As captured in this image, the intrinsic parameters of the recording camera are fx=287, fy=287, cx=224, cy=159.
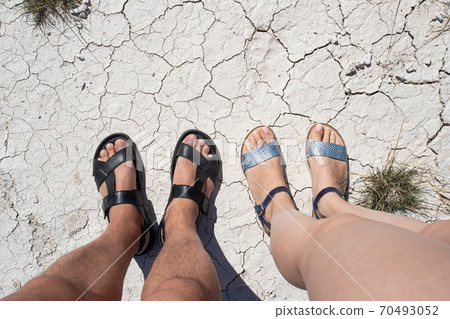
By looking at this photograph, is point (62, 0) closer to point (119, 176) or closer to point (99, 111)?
point (99, 111)

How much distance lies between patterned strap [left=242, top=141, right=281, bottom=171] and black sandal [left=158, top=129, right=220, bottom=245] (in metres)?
0.20

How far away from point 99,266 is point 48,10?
179cm

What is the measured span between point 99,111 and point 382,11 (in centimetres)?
206

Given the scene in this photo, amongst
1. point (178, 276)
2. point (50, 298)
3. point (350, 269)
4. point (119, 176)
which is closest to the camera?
point (350, 269)

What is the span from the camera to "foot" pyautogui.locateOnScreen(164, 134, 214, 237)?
1781 mm

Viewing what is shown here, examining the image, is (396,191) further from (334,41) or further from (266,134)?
(334,41)

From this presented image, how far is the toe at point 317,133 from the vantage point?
1.91 m

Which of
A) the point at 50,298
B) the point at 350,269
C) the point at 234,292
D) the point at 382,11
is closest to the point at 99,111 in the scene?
the point at 50,298

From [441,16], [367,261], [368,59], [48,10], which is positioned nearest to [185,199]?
[367,261]

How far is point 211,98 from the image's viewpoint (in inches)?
79.3

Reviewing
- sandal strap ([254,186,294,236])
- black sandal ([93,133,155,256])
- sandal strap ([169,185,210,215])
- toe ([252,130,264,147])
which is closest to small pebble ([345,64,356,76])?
toe ([252,130,264,147])

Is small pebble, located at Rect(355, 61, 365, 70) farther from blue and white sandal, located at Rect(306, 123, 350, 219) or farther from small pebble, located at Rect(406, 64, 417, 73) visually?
blue and white sandal, located at Rect(306, 123, 350, 219)

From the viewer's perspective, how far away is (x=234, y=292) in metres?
1.96

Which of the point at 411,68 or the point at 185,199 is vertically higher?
the point at 411,68
